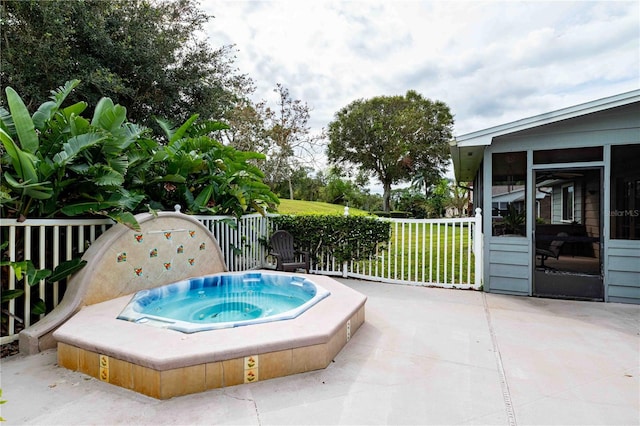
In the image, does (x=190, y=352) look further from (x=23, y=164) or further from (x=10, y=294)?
(x=23, y=164)

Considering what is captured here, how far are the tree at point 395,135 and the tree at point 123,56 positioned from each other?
17009mm

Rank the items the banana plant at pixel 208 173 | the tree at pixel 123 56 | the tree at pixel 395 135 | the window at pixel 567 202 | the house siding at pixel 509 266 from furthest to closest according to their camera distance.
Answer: the tree at pixel 395 135 → the window at pixel 567 202 → the tree at pixel 123 56 → the house siding at pixel 509 266 → the banana plant at pixel 208 173

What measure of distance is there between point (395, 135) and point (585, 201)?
2085cm

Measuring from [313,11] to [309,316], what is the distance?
7.93 meters

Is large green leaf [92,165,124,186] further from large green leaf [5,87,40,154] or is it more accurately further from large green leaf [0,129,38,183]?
large green leaf [5,87,40,154]

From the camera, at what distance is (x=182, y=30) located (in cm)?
1014

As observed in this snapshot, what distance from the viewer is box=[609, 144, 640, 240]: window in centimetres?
538

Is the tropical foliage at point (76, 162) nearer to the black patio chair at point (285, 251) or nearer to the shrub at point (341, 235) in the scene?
the black patio chair at point (285, 251)

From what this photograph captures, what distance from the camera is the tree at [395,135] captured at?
26750 mm

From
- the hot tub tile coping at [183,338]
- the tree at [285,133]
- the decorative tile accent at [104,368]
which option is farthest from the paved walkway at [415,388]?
the tree at [285,133]

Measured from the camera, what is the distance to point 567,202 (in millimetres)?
8039

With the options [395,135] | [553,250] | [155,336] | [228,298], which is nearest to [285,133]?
[228,298]

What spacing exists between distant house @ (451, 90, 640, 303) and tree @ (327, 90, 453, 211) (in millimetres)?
20661

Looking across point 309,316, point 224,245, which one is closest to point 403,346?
point 309,316
